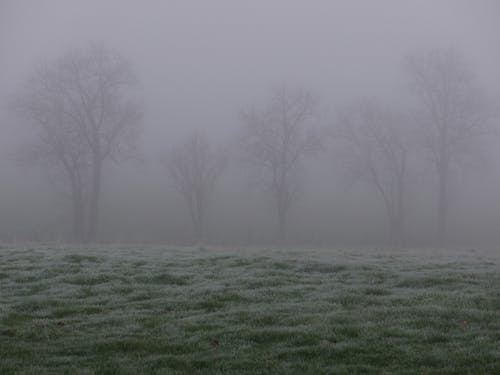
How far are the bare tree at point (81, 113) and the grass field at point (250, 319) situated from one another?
29.8 metres

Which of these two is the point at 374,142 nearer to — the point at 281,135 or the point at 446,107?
the point at 446,107

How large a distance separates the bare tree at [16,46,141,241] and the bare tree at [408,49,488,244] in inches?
1076

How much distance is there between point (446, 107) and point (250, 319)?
154 feet

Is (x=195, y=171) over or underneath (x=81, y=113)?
underneath

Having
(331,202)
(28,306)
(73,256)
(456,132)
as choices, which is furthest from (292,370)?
(331,202)

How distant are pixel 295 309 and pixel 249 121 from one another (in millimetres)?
43933

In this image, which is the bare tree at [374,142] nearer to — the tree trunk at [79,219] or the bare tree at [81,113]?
the bare tree at [81,113]

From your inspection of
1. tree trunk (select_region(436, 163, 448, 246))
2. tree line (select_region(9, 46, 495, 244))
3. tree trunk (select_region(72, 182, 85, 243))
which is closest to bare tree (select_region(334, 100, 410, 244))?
→ tree line (select_region(9, 46, 495, 244))

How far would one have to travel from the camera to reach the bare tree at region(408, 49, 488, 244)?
54625 mm

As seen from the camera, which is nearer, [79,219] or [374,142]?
[79,219]

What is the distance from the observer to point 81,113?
51.2 m

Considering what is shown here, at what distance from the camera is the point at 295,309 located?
47.3ft

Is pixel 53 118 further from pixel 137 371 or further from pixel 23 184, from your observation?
pixel 137 371

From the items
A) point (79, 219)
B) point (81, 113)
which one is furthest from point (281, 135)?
point (79, 219)
